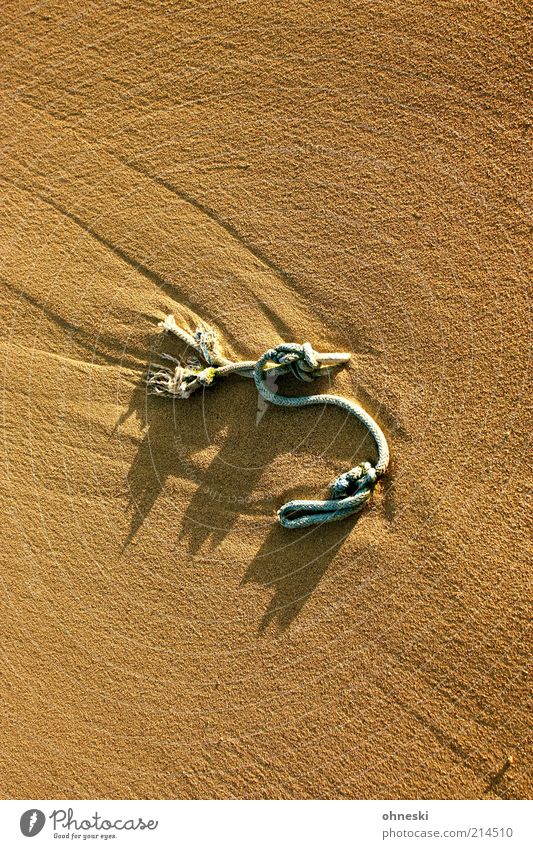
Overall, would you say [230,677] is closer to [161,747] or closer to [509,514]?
[161,747]

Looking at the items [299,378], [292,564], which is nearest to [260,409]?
[299,378]

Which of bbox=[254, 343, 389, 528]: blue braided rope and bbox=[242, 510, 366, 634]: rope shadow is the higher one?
bbox=[254, 343, 389, 528]: blue braided rope

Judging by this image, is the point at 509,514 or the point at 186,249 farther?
the point at 186,249

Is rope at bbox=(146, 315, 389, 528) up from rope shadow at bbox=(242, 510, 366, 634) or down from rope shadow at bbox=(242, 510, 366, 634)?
up

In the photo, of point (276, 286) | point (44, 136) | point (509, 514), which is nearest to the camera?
point (509, 514)

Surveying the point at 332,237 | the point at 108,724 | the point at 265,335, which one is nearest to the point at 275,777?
the point at 108,724
